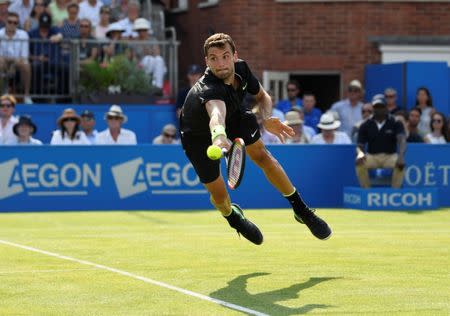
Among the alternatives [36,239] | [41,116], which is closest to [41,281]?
[36,239]

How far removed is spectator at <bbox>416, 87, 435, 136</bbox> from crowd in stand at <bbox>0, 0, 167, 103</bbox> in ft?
15.7

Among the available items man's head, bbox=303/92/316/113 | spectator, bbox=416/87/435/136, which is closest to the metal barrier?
man's head, bbox=303/92/316/113

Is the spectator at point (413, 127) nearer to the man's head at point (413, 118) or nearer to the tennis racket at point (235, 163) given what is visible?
the man's head at point (413, 118)

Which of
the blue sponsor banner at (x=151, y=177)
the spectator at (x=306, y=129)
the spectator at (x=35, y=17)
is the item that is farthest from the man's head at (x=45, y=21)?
the spectator at (x=306, y=129)

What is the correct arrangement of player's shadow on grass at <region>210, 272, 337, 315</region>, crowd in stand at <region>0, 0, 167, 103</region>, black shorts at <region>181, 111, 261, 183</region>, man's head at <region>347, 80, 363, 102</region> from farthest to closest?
1. man's head at <region>347, 80, 363, 102</region>
2. crowd in stand at <region>0, 0, 167, 103</region>
3. black shorts at <region>181, 111, 261, 183</region>
4. player's shadow on grass at <region>210, 272, 337, 315</region>

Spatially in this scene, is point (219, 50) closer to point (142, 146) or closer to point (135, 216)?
point (135, 216)

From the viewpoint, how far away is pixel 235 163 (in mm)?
8664

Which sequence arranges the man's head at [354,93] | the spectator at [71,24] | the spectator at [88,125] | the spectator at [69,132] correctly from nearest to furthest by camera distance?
the spectator at [69,132], the spectator at [88,125], the man's head at [354,93], the spectator at [71,24]

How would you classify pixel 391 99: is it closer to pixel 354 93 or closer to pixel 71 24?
pixel 354 93

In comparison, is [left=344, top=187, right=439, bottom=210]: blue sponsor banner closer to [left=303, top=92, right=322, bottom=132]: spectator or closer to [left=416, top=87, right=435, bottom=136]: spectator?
[left=416, top=87, right=435, bottom=136]: spectator

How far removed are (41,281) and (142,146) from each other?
9317mm

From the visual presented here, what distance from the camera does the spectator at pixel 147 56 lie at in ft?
72.1

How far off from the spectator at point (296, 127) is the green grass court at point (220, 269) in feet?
14.2

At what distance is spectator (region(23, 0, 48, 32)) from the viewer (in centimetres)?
2166
